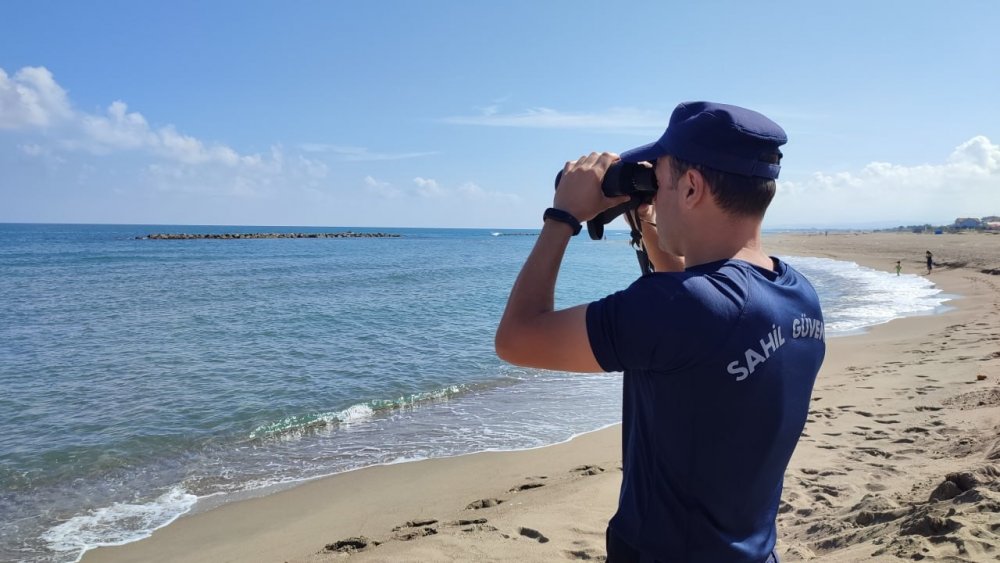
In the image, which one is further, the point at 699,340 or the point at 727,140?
the point at 727,140

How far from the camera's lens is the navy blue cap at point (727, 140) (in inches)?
53.5

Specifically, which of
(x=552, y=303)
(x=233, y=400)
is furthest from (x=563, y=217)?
(x=233, y=400)

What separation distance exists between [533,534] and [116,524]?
13.7 feet

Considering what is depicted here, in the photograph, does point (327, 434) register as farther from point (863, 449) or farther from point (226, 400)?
point (863, 449)

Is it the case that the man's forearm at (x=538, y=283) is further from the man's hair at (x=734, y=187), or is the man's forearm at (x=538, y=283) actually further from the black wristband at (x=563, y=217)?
the man's hair at (x=734, y=187)

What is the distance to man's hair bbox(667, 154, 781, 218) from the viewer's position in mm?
1385

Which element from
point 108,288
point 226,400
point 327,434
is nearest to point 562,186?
point 327,434

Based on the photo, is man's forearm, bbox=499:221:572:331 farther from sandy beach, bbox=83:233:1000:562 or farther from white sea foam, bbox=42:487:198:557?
white sea foam, bbox=42:487:198:557

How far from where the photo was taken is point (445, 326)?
18.0 m

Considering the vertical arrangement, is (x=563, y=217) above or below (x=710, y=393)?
above

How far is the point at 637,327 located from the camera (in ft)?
4.20

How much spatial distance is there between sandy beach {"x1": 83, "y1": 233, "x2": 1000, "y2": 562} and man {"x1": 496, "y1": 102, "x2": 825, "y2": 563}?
299 centimetres

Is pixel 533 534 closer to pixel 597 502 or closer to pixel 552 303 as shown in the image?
pixel 597 502

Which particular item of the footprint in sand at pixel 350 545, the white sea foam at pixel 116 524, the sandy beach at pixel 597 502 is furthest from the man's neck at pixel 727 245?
the white sea foam at pixel 116 524
